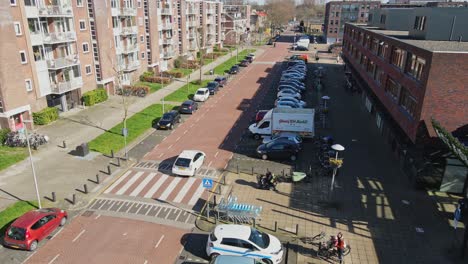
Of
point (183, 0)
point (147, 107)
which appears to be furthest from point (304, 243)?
point (183, 0)

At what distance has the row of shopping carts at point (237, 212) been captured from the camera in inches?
778

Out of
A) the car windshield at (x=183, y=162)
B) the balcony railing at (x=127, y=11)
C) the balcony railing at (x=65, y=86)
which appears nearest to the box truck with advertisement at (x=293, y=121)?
the car windshield at (x=183, y=162)

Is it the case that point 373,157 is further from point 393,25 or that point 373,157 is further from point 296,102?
point 393,25

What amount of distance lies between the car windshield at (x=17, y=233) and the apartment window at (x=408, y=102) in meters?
25.1

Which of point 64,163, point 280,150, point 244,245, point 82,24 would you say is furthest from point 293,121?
point 82,24

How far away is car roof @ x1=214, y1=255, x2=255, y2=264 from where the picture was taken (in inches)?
614

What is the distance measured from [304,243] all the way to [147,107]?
30364 millimetres

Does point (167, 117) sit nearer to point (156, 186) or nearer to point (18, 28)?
point (156, 186)

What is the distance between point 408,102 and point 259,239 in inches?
651

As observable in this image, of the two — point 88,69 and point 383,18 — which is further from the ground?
point 383,18

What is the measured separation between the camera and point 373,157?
2948 centimetres

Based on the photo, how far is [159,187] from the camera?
79.8ft

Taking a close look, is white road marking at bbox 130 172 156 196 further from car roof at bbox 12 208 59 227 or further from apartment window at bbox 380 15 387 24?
apartment window at bbox 380 15 387 24

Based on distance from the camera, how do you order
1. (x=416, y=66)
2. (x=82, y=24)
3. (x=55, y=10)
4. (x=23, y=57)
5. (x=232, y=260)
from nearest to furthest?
(x=232, y=260), (x=416, y=66), (x=23, y=57), (x=55, y=10), (x=82, y=24)
